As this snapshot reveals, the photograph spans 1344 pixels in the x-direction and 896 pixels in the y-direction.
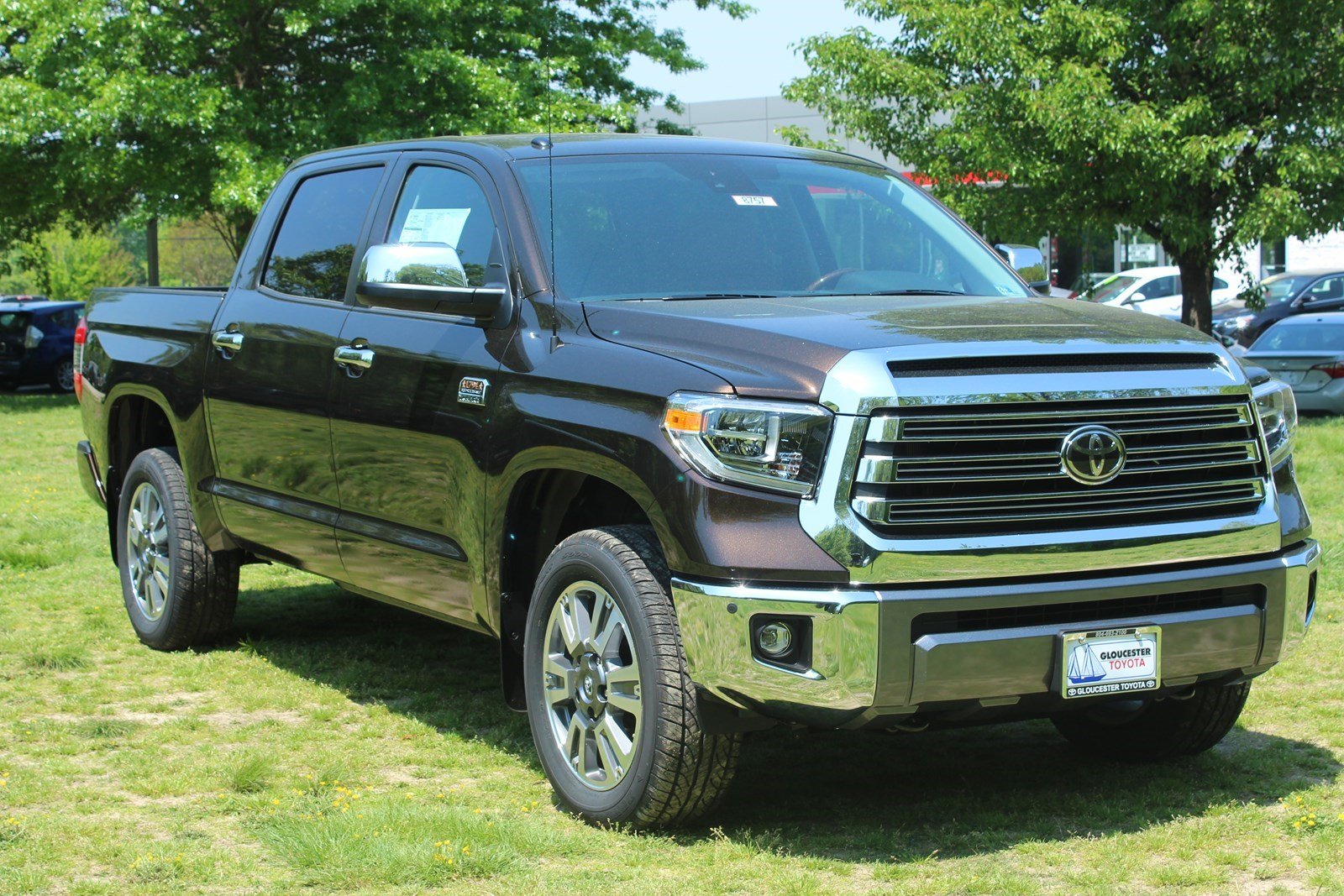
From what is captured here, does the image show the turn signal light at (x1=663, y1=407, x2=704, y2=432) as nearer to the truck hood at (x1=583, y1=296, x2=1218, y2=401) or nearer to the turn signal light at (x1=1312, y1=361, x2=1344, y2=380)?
the truck hood at (x1=583, y1=296, x2=1218, y2=401)

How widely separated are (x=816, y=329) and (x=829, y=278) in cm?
102

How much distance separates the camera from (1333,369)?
61.9ft

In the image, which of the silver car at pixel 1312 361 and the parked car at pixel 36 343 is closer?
the silver car at pixel 1312 361

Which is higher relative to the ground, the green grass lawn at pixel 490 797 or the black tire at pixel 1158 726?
the black tire at pixel 1158 726

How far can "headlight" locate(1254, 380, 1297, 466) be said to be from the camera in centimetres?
470

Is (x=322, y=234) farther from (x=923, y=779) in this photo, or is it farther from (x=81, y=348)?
(x=923, y=779)

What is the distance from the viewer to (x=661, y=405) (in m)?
4.27

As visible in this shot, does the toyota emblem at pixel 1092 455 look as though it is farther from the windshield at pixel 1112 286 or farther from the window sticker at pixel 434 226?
the windshield at pixel 1112 286

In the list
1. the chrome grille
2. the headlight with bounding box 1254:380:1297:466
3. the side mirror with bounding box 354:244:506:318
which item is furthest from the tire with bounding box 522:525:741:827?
the headlight with bounding box 1254:380:1297:466

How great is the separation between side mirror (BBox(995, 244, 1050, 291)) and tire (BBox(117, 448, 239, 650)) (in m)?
3.48

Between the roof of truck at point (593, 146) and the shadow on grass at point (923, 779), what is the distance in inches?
79.4

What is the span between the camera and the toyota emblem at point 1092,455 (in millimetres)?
4180

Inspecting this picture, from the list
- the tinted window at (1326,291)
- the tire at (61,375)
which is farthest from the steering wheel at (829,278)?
the tire at (61,375)

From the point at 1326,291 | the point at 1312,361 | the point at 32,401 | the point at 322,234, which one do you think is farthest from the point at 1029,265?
the point at 32,401
